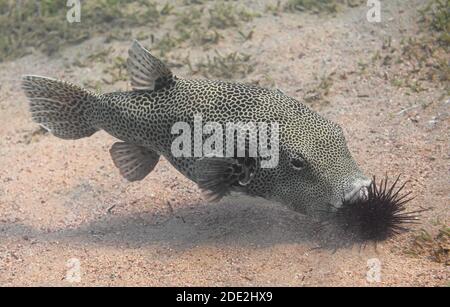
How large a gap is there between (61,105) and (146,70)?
999 mm

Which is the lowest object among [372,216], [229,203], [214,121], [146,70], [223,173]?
[372,216]

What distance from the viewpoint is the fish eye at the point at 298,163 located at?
427 cm

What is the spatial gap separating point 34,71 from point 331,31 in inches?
188

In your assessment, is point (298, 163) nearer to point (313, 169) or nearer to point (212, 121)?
point (313, 169)

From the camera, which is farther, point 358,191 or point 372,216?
point 372,216

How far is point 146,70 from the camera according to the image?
4781mm

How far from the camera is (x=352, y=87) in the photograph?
7.18 meters

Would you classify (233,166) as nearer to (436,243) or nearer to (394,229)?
(394,229)

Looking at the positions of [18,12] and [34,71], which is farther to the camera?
[18,12]

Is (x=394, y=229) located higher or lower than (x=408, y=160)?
lower

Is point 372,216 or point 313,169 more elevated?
point 313,169

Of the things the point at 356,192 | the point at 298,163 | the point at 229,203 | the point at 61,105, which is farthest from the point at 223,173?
the point at 61,105
